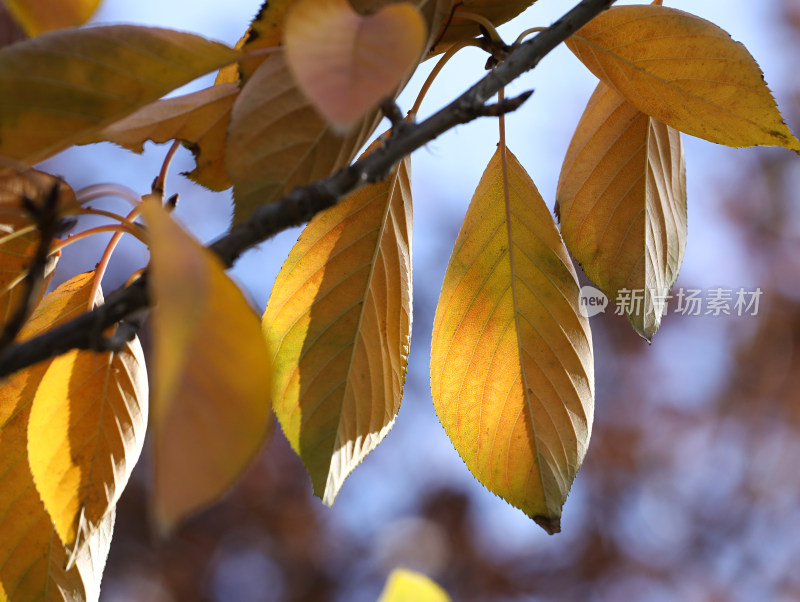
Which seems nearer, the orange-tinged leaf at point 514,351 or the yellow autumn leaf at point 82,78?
the yellow autumn leaf at point 82,78

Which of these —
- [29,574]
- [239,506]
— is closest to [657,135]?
[29,574]

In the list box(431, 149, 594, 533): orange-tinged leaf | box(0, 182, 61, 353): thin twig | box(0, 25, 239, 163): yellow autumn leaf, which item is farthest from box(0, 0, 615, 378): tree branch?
box(431, 149, 594, 533): orange-tinged leaf

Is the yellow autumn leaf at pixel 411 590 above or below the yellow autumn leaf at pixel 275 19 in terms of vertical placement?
below

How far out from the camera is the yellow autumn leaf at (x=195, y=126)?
0.50 m

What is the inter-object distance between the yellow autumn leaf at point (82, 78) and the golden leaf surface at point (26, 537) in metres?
0.26

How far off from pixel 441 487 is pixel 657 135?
333cm

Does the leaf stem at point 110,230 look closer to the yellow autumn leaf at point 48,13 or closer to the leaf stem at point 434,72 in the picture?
the yellow autumn leaf at point 48,13

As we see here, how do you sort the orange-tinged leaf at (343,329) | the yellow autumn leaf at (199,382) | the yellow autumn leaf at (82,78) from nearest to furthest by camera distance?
1. the yellow autumn leaf at (199,382)
2. the yellow autumn leaf at (82,78)
3. the orange-tinged leaf at (343,329)

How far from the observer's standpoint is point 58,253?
1.87 ft

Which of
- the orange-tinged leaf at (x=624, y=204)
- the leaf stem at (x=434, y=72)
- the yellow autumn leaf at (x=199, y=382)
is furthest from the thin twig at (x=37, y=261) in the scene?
the orange-tinged leaf at (x=624, y=204)

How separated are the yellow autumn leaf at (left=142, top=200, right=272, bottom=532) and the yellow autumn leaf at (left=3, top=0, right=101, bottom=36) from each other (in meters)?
0.32

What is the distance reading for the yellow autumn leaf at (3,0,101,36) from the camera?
1.55ft

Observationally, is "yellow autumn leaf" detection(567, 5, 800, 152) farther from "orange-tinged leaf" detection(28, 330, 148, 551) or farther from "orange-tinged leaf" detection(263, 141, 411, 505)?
"orange-tinged leaf" detection(28, 330, 148, 551)

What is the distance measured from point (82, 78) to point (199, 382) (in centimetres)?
27
